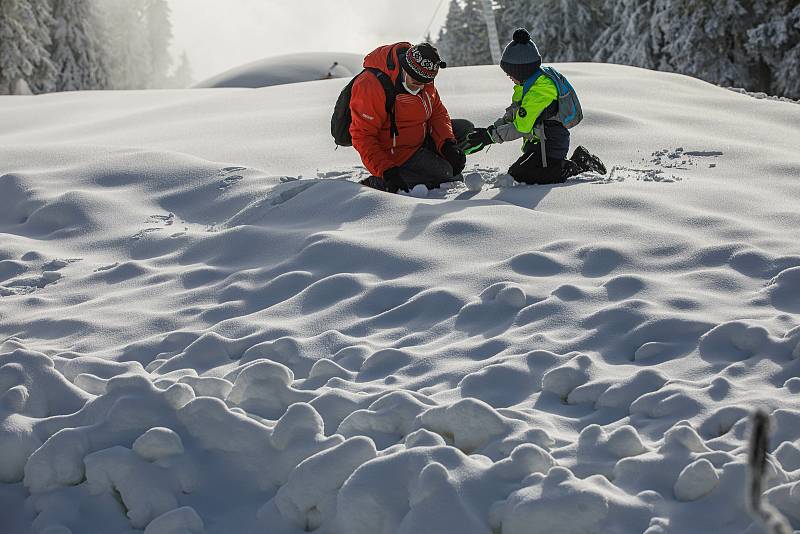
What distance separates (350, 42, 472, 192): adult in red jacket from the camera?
596cm

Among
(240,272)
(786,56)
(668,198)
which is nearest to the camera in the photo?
(240,272)

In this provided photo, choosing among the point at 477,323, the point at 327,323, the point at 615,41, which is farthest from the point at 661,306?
the point at 615,41

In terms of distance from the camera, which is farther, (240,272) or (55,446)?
(240,272)

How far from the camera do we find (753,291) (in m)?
3.92

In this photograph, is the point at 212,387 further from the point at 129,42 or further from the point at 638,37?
the point at 129,42

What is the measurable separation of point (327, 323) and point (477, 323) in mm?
664

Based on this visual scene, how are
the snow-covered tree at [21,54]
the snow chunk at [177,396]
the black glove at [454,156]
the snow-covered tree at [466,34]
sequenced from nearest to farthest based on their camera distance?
the snow chunk at [177,396]
the black glove at [454,156]
the snow-covered tree at [21,54]
the snow-covered tree at [466,34]

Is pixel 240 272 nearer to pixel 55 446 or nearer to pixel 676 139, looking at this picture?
pixel 55 446

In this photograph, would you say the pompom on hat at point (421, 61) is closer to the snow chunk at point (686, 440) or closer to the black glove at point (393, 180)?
the black glove at point (393, 180)

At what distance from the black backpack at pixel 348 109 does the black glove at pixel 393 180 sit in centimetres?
35

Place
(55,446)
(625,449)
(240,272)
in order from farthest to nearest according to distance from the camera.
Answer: (240,272) → (55,446) → (625,449)

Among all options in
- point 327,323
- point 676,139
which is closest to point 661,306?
point 327,323

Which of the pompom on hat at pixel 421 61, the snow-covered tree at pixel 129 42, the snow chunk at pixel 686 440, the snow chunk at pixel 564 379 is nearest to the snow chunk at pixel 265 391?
the snow chunk at pixel 564 379

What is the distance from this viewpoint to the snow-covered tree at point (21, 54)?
26266mm
